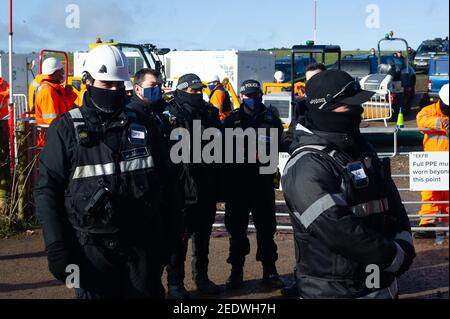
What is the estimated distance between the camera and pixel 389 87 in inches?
782

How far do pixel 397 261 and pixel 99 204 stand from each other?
1.58 m

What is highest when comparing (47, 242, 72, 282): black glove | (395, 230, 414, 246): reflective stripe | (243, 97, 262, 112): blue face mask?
(243, 97, 262, 112): blue face mask

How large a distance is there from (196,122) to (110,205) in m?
2.57

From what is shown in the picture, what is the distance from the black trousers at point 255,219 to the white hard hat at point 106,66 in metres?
2.76

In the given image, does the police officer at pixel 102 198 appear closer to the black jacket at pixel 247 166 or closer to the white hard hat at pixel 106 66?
the white hard hat at pixel 106 66

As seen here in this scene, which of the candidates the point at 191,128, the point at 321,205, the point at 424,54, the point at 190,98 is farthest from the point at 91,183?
the point at 424,54

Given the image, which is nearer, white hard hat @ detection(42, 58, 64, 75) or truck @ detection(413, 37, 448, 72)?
white hard hat @ detection(42, 58, 64, 75)

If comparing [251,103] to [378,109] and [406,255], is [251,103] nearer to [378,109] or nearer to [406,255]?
[406,255]

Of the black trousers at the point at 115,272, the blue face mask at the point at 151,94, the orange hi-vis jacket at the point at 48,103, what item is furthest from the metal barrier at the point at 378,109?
the black trousers at the point at 115,272

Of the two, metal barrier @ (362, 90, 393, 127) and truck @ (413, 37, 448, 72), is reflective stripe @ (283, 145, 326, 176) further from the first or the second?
truck @ (413, 37, 448, 72)

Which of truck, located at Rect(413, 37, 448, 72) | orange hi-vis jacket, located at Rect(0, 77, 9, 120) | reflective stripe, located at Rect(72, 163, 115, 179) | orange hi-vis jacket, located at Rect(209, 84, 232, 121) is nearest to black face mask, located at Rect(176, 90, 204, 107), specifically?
reflective stripe, located at Rect(72, 163, 115, 179)

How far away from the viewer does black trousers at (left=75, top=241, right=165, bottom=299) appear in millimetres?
3518

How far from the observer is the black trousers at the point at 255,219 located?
20.7 feet

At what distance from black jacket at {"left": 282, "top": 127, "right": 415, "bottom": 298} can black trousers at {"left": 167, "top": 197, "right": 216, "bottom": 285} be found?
113 inches
